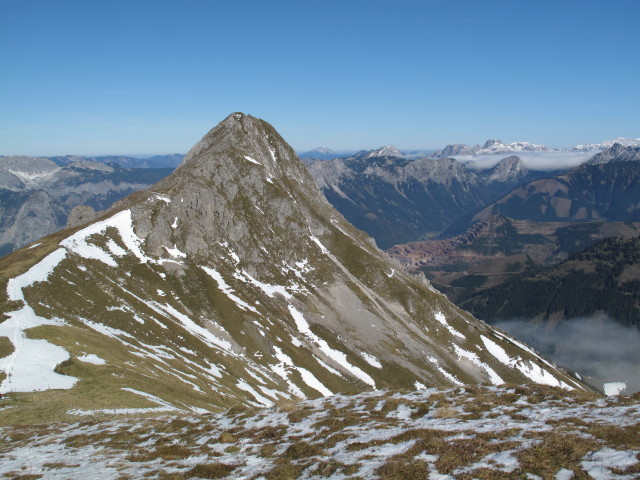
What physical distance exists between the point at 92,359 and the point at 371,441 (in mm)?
48864

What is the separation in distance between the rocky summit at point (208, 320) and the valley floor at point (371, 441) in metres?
15.2

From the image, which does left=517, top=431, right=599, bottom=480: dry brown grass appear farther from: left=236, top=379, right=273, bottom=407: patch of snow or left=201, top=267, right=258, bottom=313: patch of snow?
left=201, top=267, right=258, bottom=313: patch of snow

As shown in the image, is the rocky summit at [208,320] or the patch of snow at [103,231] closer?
the rocky summit at [208,320]

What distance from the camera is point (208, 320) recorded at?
122 metres

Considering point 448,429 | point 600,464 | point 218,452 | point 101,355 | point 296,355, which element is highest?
point 600,464

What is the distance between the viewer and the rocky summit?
173 feet

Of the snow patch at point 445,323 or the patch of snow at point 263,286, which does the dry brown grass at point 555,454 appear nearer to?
the patch of snow at point 263,286

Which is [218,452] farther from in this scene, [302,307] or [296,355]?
[302,307]

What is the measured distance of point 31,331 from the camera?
6241cm

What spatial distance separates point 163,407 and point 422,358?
414 feet

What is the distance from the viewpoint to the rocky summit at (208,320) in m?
52.7

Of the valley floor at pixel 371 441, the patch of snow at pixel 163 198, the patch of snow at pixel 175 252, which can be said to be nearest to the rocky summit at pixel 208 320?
the patch of snow at pixel 175 252

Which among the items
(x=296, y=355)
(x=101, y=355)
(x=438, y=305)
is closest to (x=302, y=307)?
(x=296, y=355)

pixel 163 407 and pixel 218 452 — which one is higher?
pixel 218 452
